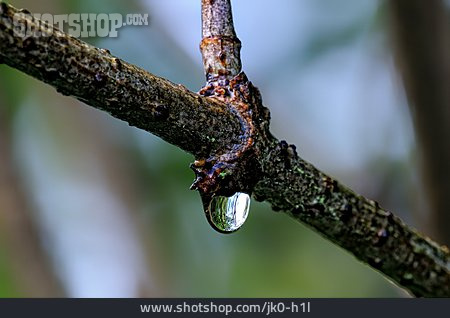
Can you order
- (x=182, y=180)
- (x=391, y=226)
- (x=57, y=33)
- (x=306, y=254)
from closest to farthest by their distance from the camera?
(x=57, y=33), (x=391, y=226), (x=182, y=180), (x=306, y=254)

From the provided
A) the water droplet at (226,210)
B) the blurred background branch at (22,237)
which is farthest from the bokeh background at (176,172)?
the water droplet at (226,210)

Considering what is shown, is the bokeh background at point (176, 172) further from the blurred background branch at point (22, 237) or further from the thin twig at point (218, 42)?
the thin twig at point (218, 42)

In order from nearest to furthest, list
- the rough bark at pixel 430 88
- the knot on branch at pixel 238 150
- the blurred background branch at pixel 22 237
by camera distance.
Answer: the knot on branch at pixel 238 150 < the rough bark at pixel 430 88 < the blurred background branch at pixel 22 237

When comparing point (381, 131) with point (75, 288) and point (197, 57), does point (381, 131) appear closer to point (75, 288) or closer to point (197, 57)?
point (197, 57)

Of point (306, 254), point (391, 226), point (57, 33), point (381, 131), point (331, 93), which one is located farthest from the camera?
point (306, 254)

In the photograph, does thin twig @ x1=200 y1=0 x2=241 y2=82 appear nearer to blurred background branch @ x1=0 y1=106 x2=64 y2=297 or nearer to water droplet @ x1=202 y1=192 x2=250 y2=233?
water droplet @ x1=202 y1=192 x2=250 y2=233

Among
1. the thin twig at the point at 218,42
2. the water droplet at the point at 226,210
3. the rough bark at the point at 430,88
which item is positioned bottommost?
the water droplet at the point at 226,210

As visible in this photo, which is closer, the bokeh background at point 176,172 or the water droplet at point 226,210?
the water droplet at point 226,210

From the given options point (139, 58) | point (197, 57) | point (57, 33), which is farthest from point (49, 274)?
point (57, 33)
